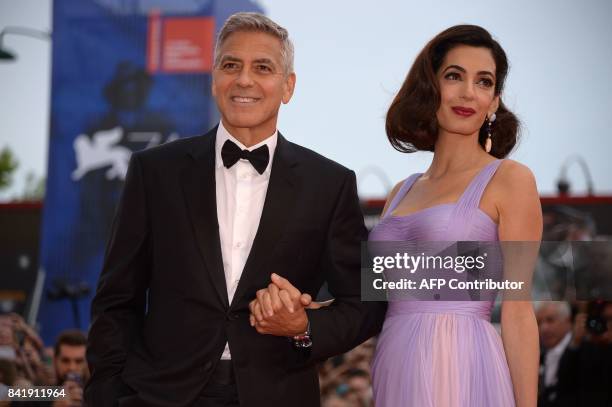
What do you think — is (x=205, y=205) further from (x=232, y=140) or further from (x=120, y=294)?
(x=120, y=294)

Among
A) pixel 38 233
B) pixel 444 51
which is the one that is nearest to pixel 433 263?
pixel 444 51

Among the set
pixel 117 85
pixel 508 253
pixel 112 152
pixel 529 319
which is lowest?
pixel 529 319

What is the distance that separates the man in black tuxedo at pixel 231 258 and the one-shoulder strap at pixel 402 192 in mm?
442

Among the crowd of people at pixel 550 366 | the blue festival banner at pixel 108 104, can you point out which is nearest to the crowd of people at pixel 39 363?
the crowd of people at pixel 550 366

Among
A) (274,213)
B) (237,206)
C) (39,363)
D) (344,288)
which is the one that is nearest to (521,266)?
(344,288)

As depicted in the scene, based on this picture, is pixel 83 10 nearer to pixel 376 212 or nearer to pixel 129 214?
pixel 376 212

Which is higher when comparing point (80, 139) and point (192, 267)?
point (80, 139)

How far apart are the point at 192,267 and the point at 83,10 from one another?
6.31 metres

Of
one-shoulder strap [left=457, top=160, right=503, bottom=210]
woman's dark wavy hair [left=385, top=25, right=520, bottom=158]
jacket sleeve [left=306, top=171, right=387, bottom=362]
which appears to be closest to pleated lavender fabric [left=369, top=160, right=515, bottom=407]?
one-shoulder strap [left=457, top=160, right=503, bottom=210]

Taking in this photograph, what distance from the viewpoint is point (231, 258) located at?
2.28 meters

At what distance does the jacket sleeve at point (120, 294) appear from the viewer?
2275mm

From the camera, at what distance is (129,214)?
2.33 meters

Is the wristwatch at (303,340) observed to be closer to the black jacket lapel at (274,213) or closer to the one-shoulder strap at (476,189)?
the black jacket lapel at (274,213)

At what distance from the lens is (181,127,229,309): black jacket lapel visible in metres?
2.22
